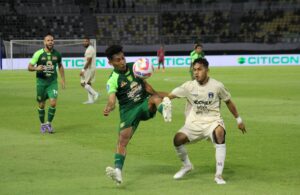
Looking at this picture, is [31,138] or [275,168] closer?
[275,168]

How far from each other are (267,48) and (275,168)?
166 ft

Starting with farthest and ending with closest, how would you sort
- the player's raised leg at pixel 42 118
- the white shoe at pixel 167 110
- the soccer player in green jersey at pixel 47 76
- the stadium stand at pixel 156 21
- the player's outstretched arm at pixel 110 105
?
the stadium stand at pixel 156 21 → the soccer player in green jersey at pixel 47 76 → the player's raised leg at pixel 42 118 → the player's outstretched arm at pixel 110 105 → the white shoe at pixel 167 110

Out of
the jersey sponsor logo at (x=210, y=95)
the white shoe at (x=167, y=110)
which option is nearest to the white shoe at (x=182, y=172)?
the jersey sponsor logo at (x=210, y=95)

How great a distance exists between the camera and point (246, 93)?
87.4 feet

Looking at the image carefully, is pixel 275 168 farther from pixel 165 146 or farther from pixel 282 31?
pixel 282 31

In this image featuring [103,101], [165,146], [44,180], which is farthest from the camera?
[103,101]

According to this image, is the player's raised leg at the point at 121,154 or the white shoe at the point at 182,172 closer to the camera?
the player's raised leg at the point at 121,154

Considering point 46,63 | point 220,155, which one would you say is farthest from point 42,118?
point 220,155

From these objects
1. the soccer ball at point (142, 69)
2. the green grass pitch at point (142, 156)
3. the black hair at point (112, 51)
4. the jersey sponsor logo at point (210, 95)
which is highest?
the black hair at point (112, 51)

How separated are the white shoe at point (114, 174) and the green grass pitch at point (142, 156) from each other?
0.45 ft

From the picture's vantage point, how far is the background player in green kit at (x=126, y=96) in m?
9.23

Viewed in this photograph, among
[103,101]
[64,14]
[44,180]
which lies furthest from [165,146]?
[64,14]

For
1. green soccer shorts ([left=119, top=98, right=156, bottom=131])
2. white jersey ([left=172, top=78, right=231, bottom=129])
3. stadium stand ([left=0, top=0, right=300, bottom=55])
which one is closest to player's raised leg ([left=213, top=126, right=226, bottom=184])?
white jersey ([left=172, top=78, right=231, bottom=129])

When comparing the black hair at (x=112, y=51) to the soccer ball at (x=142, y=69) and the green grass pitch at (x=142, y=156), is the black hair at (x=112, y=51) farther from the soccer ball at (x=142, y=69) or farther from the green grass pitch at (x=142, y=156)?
the green grass pitch at (x=142, y=156)
